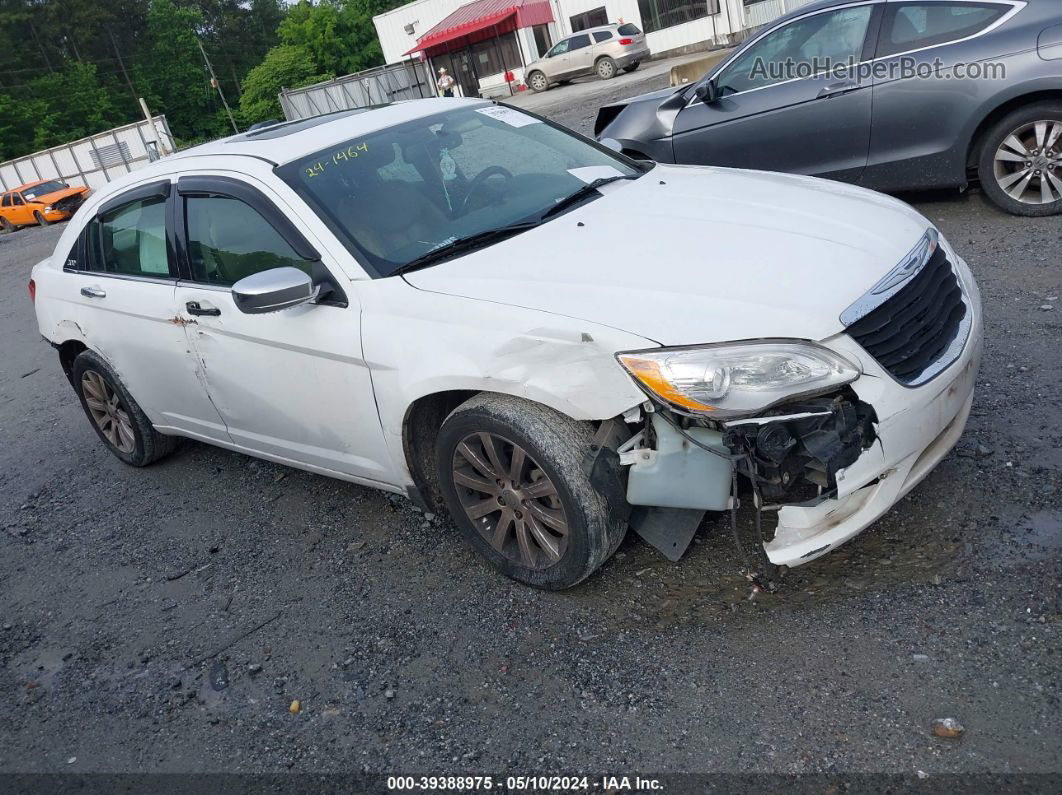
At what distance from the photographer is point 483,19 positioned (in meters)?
38.2

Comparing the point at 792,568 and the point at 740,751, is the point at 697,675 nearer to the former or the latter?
the point at 740,751

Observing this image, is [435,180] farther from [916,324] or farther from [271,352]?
[916,324]

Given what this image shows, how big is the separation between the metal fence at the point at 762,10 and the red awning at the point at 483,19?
31.1 ft

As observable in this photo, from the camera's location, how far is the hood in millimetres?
2793

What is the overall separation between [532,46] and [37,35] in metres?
50.9

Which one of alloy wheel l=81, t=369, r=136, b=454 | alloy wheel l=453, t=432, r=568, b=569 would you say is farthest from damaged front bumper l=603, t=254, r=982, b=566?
alloy wheel l=81, t=369, r=136, b=454

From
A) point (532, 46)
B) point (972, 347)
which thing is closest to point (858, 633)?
point (972, 347)

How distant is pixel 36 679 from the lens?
3670mm

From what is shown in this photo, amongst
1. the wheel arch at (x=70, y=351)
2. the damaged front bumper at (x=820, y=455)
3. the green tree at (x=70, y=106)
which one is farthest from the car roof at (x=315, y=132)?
the green tree at (x=70, y=106)

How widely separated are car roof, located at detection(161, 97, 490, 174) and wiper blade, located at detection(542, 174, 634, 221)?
912 millimetres

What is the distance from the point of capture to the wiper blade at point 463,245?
135 inches

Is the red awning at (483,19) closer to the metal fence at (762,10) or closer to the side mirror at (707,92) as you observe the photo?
the metal fence at (762,10)

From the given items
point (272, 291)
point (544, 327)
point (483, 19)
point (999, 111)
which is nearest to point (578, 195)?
point (544, 327)

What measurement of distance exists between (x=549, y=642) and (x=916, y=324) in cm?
167
